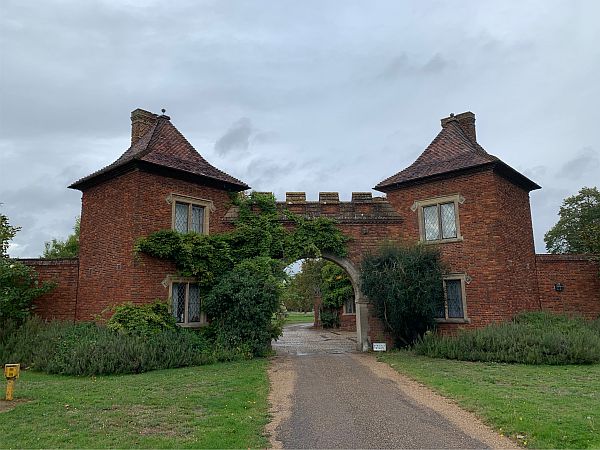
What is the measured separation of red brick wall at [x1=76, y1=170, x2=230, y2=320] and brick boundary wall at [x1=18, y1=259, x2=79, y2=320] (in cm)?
31

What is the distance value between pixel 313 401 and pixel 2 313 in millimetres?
11534

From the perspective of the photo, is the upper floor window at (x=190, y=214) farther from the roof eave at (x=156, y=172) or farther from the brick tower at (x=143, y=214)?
the roof eave at (x=156, y=172)

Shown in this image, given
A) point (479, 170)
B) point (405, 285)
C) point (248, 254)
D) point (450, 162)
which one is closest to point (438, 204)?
point (450, 162)

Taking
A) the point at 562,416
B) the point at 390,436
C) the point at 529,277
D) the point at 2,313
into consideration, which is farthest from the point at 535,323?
the point at 2,313

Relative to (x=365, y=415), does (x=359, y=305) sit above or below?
above

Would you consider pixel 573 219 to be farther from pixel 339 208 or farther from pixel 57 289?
pixel 57 289

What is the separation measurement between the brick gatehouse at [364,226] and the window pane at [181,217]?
0.03 metres

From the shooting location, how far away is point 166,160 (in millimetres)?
16219

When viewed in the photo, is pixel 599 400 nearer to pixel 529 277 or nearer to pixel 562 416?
pixel 562 416

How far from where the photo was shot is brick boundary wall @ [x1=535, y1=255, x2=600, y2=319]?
17.4 m

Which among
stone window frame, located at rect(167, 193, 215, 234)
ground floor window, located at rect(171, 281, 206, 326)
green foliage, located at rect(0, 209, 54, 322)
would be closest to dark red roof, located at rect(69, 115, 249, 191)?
stone window frame, located at rect(167, 193, 215, 234)

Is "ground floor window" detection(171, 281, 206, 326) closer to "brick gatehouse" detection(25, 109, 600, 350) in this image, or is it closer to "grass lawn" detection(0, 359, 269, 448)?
"brick gatehouse" detection(25, 109, 600, 350)

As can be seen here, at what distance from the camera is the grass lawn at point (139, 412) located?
6445mm

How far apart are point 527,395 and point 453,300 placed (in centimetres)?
827
